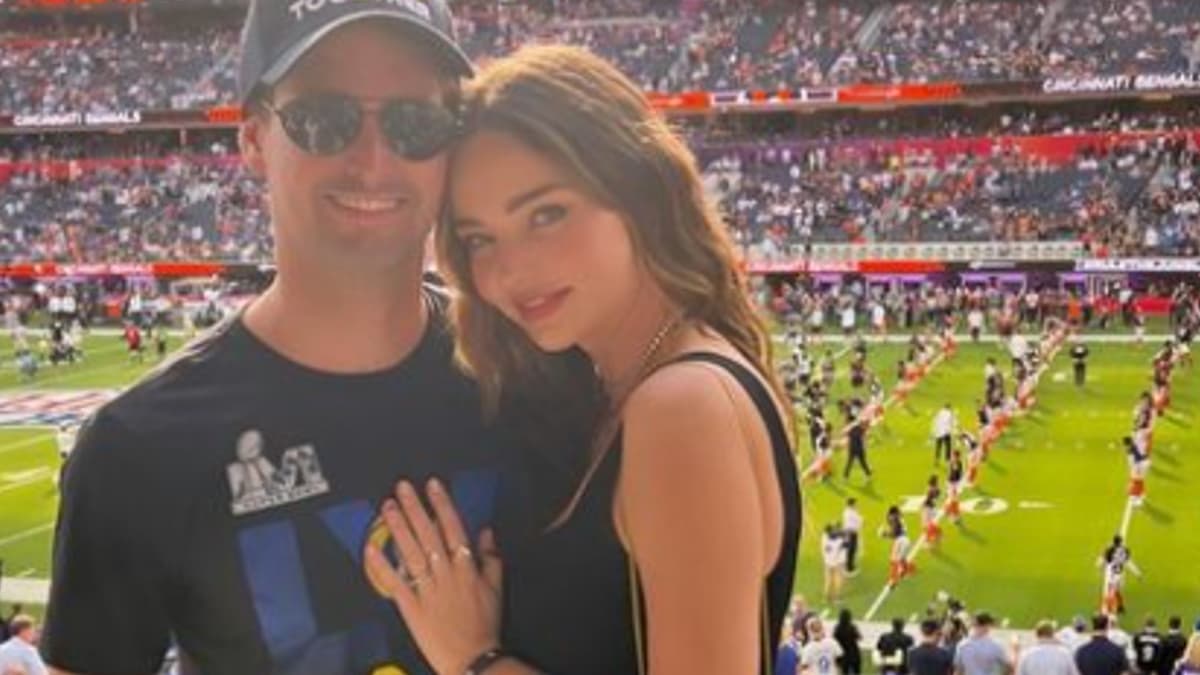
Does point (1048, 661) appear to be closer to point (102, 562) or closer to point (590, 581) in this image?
point (590, 581)

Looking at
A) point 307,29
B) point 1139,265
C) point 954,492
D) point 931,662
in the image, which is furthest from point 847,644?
point 1139,265

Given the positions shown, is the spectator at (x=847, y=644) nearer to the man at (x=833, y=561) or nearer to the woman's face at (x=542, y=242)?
the man at (x=833, y=561)

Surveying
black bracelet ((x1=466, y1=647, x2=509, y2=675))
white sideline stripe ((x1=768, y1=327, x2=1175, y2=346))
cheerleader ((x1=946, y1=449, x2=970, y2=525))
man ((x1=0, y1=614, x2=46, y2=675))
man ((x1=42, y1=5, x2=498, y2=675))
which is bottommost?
white sideline stripe ((x1=768, y1=327, x2=1175, y2=346))

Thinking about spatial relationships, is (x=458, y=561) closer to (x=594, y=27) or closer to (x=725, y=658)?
(x=725, y=658)

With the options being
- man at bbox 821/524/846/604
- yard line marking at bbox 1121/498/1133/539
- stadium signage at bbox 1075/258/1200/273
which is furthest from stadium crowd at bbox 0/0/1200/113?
man at bbox 821/524/846/604

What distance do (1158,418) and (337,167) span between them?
2663 cm

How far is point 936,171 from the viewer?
48062 millimetres

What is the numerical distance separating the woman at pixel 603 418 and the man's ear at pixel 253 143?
0.40 m

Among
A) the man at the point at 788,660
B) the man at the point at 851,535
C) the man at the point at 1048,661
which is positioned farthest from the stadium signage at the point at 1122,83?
the man at the point at 1048,661

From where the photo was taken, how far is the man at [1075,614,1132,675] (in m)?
11.9

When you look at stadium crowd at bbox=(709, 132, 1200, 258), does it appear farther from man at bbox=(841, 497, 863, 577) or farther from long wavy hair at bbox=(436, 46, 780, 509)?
long wavy hair at bbox=(436, 46, 780, 509)

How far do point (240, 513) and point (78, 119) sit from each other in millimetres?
57824

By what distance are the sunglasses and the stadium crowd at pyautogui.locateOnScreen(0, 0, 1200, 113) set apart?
46.0 meters

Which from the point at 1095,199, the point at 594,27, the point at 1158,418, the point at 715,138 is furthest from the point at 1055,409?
the point at 594,27
